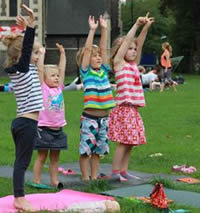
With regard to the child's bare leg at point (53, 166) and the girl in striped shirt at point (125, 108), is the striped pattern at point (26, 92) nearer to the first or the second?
the child's bare leg at point (53, 166)

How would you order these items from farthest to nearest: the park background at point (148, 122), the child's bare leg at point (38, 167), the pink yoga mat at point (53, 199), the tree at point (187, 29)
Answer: the tree at point (187, 29) → the park background at point (148, 122) → the child's bare leg at point (38, 167) → the pink yoga mat at point (53, 199)

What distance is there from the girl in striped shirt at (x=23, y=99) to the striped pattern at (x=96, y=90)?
1.82m

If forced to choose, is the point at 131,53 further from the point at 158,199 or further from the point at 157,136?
the point at 157,136

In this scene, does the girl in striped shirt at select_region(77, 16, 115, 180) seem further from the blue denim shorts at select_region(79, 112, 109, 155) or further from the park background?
the park background

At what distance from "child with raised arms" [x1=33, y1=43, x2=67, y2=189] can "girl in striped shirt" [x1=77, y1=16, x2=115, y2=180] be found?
356 mm

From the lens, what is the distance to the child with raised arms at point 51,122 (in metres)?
7.91

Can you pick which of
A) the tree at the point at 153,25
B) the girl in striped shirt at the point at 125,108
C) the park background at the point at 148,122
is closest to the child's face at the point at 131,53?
the girl in striped shirt at the point at 125,108

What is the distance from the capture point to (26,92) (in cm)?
643

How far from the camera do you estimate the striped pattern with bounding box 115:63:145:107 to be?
833cm

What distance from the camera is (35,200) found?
664 centimetres

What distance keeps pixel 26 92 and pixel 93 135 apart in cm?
198

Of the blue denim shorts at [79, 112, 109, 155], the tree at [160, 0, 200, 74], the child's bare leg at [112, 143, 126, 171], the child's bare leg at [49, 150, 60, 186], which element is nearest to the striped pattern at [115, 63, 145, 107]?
the blue denim shorts at [79, 112, 109, 155]

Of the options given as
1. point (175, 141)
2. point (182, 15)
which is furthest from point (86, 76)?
point (182, 15)

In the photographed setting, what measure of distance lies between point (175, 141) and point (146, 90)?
51.7 feet
